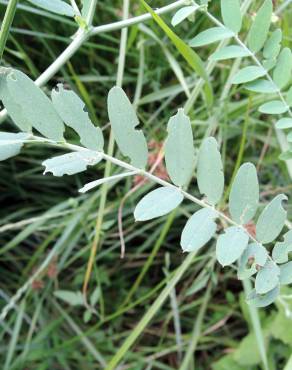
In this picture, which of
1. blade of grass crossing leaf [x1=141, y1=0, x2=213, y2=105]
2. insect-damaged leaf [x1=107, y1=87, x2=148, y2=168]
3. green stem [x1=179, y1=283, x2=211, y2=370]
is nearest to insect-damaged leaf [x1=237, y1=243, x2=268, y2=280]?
insect-damaged leaf [x1=107, y1=87, x2=148, y2=168]

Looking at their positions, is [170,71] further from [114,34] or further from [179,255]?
[179,255]

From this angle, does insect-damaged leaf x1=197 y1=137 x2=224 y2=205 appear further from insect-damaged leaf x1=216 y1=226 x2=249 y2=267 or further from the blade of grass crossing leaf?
the blade of grass crossing leaf

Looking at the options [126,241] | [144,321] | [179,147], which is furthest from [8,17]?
[126,241]

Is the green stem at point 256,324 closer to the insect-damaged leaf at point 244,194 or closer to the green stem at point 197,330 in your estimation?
the green stem at point 197,330

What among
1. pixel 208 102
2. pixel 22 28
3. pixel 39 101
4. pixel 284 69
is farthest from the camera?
pixel 22 28

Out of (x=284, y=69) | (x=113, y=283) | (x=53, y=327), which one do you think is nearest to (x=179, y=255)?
(x=113, y=283)

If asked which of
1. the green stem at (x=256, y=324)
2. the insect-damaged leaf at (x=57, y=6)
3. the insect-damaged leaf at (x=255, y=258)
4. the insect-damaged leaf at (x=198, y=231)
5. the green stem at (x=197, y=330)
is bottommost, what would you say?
the green stem at (x=197, y=330)

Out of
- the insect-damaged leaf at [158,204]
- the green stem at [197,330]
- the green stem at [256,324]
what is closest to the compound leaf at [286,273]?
the insect-damaged leaf at [158,204]
